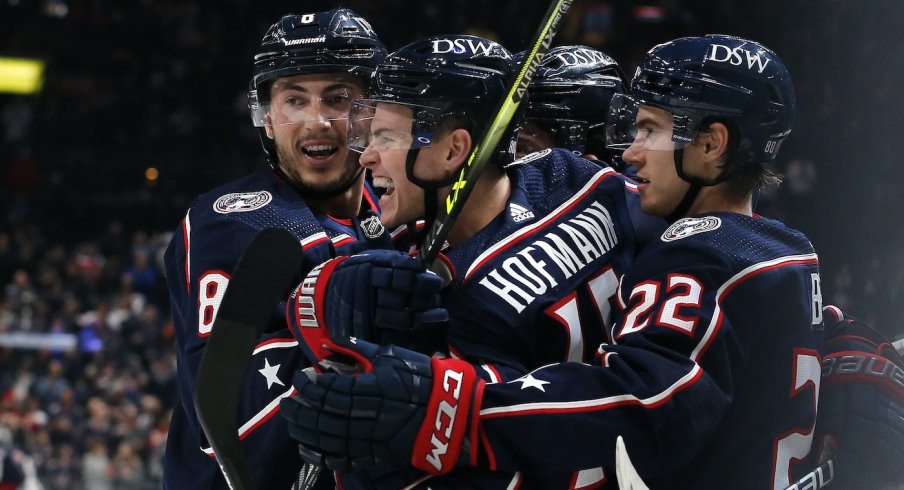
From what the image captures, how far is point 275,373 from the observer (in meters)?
2.14

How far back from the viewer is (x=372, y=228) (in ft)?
8.46

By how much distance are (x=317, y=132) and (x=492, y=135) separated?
25.9 inches

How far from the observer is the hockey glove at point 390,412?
1840mm

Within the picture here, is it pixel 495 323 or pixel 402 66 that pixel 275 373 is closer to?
pixel 495 323

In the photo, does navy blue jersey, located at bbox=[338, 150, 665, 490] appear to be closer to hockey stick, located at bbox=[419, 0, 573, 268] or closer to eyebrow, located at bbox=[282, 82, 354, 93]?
hockey stick, located at bbox=[419, 0, 573, 268]

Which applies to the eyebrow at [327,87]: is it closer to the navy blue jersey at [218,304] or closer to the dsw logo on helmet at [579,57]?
the navy blue jersey at [218,304]

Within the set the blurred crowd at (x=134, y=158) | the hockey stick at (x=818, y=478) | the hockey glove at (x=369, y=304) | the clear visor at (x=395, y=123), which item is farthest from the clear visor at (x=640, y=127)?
the blurred crowd at (x=134, y=158)

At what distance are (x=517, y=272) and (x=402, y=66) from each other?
1.43 feet

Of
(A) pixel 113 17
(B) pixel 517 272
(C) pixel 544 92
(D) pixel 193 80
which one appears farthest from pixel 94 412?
(B) pixel 517 272

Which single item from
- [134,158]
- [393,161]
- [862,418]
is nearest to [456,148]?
[393,161]

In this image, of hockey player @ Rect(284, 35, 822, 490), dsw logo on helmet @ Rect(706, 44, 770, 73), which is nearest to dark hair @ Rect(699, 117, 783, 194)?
hockey player @ Rect(284, 35, 822, 490)

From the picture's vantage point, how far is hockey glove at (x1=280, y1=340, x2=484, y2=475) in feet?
6.04

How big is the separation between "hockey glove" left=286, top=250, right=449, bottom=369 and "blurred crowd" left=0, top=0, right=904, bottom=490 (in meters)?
3.64

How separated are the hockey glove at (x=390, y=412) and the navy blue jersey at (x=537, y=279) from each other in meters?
0.11
